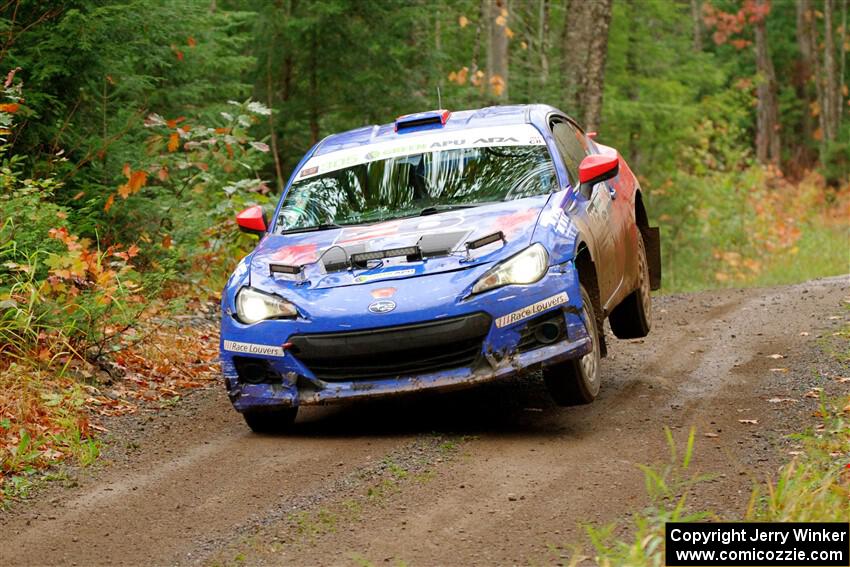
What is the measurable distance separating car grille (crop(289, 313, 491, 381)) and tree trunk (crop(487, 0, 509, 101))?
11.3 metres

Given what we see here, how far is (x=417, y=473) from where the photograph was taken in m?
5.83

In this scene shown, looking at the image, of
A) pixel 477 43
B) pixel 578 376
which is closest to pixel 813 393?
pixel 578 376

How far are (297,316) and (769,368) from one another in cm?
361

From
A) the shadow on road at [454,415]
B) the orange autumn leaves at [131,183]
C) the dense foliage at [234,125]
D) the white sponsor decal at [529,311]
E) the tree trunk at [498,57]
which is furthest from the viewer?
the tree trunk at [498,57]

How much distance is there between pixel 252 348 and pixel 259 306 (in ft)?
0.81

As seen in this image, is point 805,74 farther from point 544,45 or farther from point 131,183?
point 131,183

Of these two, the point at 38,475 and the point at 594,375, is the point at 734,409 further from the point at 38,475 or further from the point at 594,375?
the point at 38,475

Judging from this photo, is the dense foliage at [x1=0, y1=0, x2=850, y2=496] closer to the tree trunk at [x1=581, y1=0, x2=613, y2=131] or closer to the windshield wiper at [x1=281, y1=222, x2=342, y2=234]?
the tree trunk at [x1=581, y1=0, x2=613, y2=131]

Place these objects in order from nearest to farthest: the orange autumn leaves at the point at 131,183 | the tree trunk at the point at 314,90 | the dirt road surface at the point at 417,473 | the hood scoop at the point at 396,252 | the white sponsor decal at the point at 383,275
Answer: the dirt road surface at the point at 417,473 → the white sponsor decal at the point at 383,275 → the hood scoop at the point at 396,252 → the orange autumn leaves at the point at 131,183 → the tree trunk at the point at 314,90

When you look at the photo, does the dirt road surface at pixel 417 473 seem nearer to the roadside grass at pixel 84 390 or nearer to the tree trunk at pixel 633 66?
the roadside grass at pixel 84 390

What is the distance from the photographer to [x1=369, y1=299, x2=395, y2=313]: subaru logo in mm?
6359

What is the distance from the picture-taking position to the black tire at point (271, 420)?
23.2ft

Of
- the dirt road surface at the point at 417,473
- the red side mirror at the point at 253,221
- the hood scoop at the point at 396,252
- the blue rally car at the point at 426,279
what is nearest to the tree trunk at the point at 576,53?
the dirt road surface at the point at 417,473

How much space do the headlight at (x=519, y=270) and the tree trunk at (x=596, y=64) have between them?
11.5 metres
